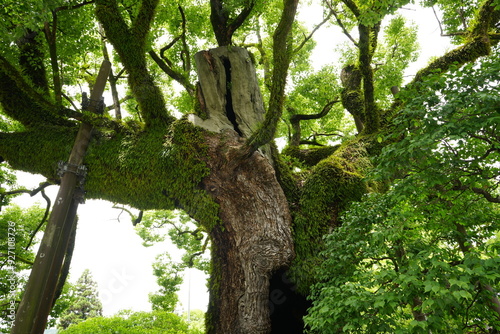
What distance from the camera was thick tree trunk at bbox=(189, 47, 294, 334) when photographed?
3.76m

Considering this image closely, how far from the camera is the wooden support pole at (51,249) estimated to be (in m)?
2.95

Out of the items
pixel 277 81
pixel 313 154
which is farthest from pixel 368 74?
pixel 277 81

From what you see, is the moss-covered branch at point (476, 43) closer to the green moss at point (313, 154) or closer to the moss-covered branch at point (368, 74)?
the moss-covered branch at point (368, 74)

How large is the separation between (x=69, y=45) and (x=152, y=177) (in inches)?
159

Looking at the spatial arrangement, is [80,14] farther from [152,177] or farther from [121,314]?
[121,314]

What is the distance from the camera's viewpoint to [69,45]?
243 inches

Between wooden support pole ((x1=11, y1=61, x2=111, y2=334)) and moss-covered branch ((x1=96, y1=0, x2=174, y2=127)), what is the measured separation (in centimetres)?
50

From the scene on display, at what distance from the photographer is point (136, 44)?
14.3ft

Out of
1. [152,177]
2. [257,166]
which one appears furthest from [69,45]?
[257,166]

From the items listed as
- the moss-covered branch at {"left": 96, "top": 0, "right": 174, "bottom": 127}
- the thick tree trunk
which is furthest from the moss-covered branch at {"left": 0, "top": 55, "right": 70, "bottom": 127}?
the thick tree trunk

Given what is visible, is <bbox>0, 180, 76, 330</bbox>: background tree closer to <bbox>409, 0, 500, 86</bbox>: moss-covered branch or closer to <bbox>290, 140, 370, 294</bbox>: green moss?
<bbox>290, 140, 370, 294</bbox>: green moss

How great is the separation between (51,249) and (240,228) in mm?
2205

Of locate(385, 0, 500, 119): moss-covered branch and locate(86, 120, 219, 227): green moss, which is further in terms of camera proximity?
locate(385, 0, 500, 119): moss-covered branch

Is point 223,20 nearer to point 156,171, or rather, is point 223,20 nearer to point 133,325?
point 156,171
